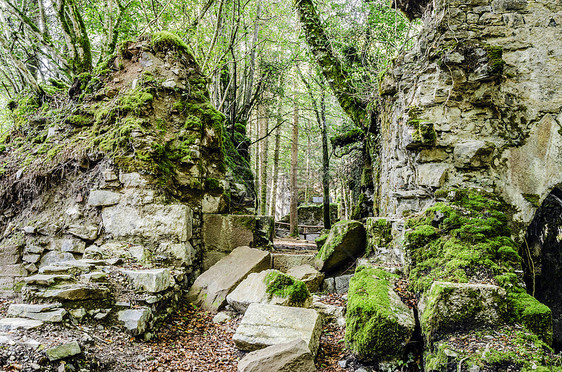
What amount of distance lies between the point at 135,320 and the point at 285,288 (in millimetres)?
1797

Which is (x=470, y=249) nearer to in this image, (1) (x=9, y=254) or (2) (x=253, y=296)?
(2) (x=253, y=296)

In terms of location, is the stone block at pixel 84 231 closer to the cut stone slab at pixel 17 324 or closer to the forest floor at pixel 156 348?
the forest floor at pixel 156 348

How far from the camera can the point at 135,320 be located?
355 cm

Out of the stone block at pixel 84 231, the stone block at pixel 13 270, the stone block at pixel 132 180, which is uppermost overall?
the stone block at pixel 132 180

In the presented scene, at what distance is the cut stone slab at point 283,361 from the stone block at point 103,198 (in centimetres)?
330

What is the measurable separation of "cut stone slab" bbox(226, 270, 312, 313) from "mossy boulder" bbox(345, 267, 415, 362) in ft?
3.04

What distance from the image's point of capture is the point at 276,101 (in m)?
12.5

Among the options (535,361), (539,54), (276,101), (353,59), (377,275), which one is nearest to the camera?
(535,361)

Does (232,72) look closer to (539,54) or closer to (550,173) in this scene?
(539,54)

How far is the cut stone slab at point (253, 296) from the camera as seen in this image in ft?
13.3

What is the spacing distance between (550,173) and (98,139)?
6566 mm

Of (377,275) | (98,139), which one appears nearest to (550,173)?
(377,275)

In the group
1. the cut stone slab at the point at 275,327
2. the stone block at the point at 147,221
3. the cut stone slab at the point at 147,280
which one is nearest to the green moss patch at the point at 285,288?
the cut stone slab at the point at 275,327

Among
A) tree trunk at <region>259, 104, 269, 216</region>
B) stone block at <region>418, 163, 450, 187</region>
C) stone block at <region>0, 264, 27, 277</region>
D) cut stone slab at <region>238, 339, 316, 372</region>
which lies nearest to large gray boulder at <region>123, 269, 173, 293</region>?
cut stone slab at <region>238, 339, 316, 372</region>
